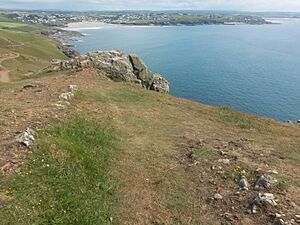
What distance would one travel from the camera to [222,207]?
1750 centimetres

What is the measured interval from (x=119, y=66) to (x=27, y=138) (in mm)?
28430

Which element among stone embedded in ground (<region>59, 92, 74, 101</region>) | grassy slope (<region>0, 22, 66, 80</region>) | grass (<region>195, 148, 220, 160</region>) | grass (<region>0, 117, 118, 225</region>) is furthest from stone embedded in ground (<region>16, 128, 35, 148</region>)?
grassy slope (<region>0, 22, 66, 80</region>)

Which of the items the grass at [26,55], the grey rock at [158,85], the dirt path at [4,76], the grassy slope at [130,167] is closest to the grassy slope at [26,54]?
the grass at [26,55]

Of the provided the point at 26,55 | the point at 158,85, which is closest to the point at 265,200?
the point at 158,85

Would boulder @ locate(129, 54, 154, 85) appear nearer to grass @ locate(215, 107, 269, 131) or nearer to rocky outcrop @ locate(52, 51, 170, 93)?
rocky outcrop @ locate(52, 51, 170, 93)

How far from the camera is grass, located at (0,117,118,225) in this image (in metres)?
14.7

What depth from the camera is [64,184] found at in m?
17.0

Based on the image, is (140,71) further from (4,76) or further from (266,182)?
(266,182)

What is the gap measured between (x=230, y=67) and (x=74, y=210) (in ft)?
437

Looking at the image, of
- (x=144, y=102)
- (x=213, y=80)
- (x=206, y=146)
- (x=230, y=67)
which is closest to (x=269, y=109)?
(x=213, y=80)

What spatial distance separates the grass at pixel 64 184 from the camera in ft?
48.3

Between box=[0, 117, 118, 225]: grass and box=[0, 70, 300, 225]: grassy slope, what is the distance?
4 centimetres

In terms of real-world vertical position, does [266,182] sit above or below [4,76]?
above

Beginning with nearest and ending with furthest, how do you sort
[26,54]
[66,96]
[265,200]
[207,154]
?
[265,200] → [207,154] → [66,96] → [26,54]
